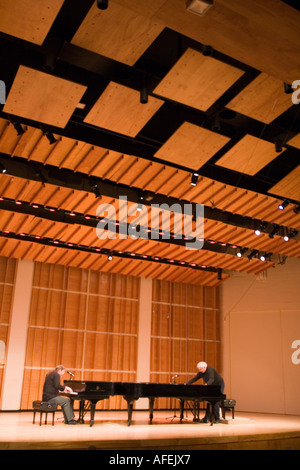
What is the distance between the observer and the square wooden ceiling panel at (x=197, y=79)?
5.96 metres

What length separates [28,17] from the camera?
17.1 ft

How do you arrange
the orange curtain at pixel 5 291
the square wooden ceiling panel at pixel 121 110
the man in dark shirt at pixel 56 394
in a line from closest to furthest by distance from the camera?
the square wooden ceiling panel at pixel 121 110
the man in dark shirt at pixel 56 394
the orange curtain at pixel 5 291

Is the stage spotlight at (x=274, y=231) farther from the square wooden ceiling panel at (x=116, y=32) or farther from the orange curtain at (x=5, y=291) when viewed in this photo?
the orange curtain at (x=5, y=291)

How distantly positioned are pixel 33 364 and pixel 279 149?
8.06 m

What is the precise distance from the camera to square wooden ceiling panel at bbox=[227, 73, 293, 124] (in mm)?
6340

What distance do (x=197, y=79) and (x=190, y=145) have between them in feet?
5.18

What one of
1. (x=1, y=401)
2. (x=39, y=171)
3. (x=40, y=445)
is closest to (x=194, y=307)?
(x=1, y=401)

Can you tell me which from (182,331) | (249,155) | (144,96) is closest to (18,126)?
(144,96)

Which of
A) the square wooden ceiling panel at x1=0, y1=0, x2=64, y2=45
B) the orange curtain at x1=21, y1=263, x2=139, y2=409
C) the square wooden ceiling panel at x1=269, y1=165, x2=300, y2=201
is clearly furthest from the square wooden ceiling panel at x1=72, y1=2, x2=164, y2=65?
the orange curtain at x1=21, y1=263, x2=139, y2=409

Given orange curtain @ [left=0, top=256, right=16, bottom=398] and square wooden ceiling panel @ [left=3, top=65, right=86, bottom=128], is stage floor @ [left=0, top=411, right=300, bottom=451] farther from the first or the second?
square wooden ceiling panel @ [left=3, top=65, right=86, bottom=128]

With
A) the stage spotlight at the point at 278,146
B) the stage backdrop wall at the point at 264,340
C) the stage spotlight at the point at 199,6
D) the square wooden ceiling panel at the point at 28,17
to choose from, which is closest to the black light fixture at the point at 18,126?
the square wooden ceiling panel at the point at 28,17

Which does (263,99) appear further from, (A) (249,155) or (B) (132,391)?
(B) (132,391)

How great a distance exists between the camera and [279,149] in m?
7.67

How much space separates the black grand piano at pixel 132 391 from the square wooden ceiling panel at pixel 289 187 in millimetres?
3949
